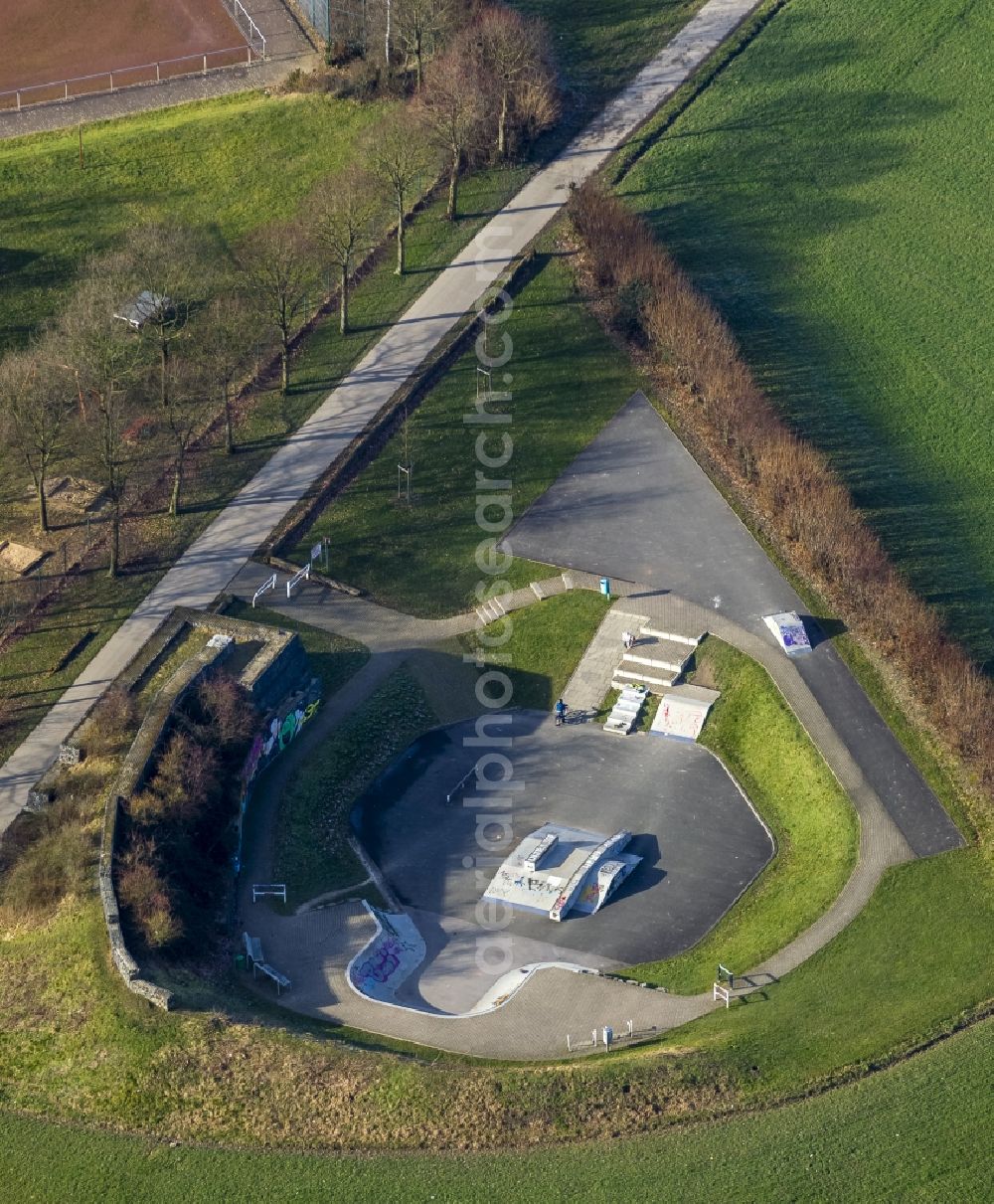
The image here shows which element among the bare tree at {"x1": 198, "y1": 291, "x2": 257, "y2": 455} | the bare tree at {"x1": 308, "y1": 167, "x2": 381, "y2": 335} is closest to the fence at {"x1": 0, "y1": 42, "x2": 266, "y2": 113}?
the bare tree at {"x1": 308, "y1": 167, "x2": 381, "y2": 335}

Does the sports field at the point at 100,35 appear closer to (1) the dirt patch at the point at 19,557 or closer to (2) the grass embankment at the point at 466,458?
(2) the grass embankment at the point at 466,458

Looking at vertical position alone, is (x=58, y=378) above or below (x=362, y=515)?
above

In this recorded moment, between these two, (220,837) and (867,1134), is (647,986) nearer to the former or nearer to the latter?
(867,1134)

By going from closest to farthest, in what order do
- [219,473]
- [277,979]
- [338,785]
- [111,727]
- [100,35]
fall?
[277,979]
[111,727]
[338,785]
[219,473]
[100,35]

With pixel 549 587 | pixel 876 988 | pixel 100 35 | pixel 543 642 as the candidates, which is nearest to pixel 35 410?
pixel 549 587

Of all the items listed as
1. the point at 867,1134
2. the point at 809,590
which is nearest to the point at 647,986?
the point at 867,1134

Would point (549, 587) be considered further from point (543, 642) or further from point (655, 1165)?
point (655, 1165)

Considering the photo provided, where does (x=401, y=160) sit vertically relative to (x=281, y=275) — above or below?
above
